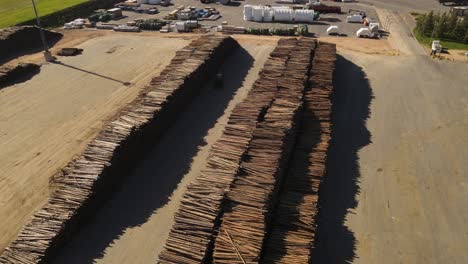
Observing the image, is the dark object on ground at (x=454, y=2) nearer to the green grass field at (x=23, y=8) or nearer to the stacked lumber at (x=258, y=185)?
the stacked lumber at (x=258, y=185)

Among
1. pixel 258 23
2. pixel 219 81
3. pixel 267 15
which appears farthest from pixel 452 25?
pixel 219 81

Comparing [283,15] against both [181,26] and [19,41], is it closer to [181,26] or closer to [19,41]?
[181,26]

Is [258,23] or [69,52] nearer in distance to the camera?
[69,52]

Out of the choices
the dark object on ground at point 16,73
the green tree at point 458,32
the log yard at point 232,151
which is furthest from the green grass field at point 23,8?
the green tree at point 458,32

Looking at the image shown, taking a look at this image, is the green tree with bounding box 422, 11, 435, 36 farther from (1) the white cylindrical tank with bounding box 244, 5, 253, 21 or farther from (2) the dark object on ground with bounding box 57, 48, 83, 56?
(2) the dark object on ground with bounding box 57, 48, 83, 56

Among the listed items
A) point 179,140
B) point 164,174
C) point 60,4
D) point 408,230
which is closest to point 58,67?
point 179,140

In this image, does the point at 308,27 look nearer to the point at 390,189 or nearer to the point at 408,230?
the point at 390,189
